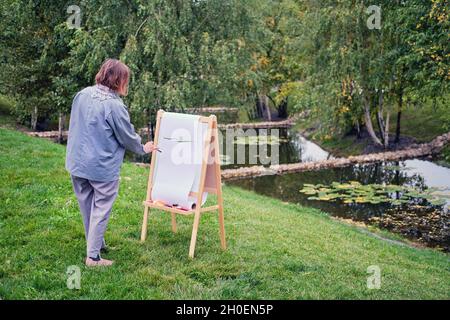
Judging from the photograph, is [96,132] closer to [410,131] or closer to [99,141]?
[99,141]

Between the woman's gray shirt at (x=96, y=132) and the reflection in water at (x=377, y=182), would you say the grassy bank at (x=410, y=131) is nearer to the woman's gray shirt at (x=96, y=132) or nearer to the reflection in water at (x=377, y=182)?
the reflection in water at (x=377, y=182)

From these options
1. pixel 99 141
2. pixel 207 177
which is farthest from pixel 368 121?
pixel 99 141

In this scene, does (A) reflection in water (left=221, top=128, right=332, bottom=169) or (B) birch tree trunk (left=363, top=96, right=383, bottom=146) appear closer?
(A) reflection in water (left=221, top=128, right=332, bottom=169)

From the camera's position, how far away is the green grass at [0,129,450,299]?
5074 millimetres

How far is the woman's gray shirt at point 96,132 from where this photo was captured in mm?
5324

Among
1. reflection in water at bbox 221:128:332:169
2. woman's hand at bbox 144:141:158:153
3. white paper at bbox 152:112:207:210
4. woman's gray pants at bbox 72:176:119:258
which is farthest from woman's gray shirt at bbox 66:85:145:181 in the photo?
reflection in water at bbox 221:128:332:169

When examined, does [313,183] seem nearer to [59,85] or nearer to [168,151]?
[59,85]

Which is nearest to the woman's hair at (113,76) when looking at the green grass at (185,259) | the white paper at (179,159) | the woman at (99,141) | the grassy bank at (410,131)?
the woman at (99,141)

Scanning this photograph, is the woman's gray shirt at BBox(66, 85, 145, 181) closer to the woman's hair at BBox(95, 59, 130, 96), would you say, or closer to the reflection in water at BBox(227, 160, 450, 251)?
the woman's hair at BBox(95, 59, 130, 96)

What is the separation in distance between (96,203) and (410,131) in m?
26.6

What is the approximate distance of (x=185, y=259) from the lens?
19.6 feet

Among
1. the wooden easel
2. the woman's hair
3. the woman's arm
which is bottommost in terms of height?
the wooden easel

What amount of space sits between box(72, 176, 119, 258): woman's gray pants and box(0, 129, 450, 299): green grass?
1.09 ft

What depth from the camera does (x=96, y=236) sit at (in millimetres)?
5512
